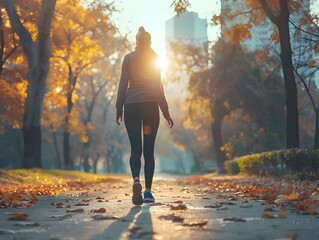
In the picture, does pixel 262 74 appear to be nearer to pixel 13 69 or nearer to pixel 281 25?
pixel 13 69

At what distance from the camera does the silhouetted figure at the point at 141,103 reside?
726 cm

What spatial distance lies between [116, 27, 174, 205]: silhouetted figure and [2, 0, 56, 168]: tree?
43.1 feet

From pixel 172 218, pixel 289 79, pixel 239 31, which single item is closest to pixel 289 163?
pixel 289 79

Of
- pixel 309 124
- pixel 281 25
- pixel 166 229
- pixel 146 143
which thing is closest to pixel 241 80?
pixel 309 124

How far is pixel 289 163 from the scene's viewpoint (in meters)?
16.2

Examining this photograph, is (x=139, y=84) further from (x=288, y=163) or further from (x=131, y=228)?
(x=288, y=163)

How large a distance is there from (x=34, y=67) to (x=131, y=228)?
1736 centimetres

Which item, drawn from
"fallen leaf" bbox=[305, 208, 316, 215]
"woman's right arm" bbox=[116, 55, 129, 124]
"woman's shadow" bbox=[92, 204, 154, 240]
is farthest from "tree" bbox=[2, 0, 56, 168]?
"fallen leaf" bbox=[305, 208, 316, 215]

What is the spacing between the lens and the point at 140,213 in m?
5.88

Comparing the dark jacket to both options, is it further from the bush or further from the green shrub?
the green shrub

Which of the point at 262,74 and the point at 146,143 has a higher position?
the point at 262,74

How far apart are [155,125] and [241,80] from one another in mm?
30718

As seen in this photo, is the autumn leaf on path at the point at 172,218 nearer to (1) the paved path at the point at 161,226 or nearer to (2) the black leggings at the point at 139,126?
(1) the paved path at the point at 161,226

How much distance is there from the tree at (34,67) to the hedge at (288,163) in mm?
9185
